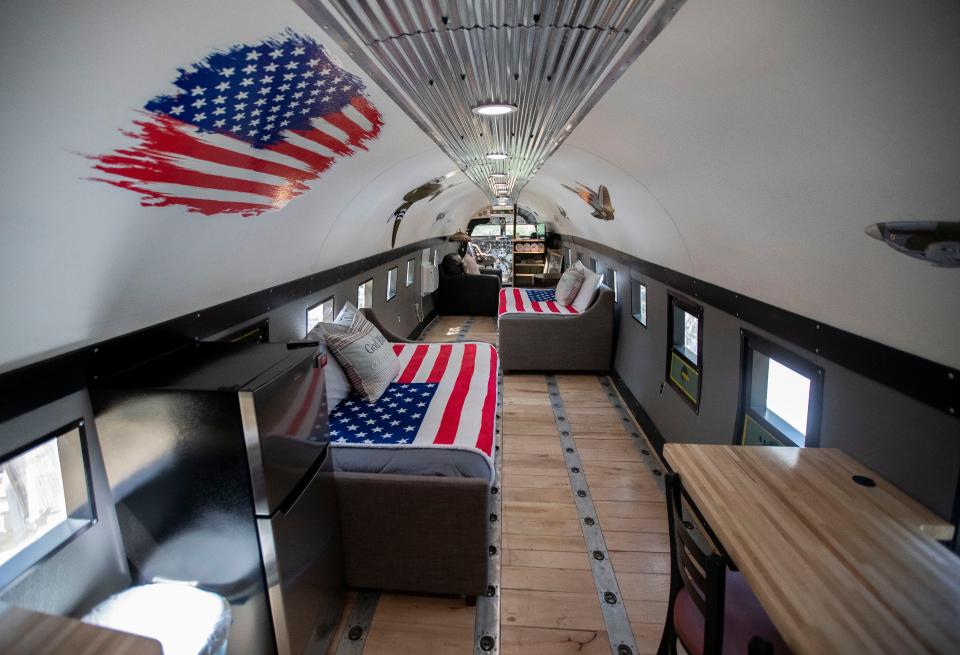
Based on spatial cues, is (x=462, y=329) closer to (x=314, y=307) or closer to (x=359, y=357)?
(x=314, y=307)

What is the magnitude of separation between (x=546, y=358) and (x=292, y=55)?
4932 mm

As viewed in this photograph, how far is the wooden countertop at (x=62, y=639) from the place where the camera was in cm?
120

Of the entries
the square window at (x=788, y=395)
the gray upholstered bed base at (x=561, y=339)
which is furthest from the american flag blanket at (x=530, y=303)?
the square window at (x=788, y=395)

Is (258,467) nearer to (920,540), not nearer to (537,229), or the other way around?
(920,540)

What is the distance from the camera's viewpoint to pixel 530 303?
6754 mm

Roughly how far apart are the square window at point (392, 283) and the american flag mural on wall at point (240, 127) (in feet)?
13.6

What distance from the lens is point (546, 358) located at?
6.16 metres

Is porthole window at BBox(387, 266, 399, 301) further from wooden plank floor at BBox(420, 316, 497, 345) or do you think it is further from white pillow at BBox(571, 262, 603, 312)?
white pillow at BBox(571, 262, 603, 312)

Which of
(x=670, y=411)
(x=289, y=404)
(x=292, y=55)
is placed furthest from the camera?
(x=670, y=411)

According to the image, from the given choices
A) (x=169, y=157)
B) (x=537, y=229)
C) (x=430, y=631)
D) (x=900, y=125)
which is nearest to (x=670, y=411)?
(x=430, y=631)

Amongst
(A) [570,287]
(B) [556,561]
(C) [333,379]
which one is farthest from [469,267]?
(B) [556,561]

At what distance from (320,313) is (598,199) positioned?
2.88 metres

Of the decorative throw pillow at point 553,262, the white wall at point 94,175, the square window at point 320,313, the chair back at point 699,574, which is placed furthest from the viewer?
the decorative throw pillow at point 553,262

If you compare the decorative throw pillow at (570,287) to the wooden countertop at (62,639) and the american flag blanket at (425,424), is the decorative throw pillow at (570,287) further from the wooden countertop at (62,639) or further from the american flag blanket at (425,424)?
the wooden countertop at (62,639)
